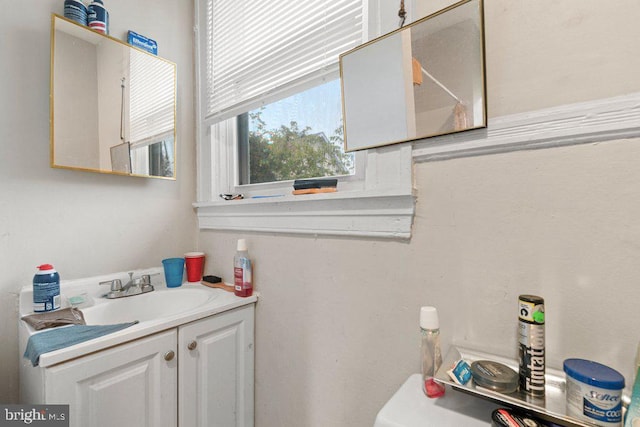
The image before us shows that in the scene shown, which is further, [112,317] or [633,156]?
[112,317]

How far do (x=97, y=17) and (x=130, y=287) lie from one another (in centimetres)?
108

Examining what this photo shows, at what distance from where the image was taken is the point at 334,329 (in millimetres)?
915

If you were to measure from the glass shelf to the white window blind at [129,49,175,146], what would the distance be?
55.4 inches

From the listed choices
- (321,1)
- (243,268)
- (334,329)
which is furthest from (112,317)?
(321,1)

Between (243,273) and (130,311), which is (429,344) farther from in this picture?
(130,311)

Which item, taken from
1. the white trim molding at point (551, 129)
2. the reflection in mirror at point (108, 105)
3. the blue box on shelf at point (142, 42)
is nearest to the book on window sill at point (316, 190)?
the white trim molding at point (551, 129)

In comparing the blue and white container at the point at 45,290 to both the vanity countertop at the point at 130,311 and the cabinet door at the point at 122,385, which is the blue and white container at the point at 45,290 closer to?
the vanity countertop at the point at 130,311

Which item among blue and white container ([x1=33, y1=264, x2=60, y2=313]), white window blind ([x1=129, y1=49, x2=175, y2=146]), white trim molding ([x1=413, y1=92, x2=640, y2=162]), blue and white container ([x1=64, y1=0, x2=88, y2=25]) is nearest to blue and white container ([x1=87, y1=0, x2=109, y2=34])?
blue and white container ([x1=64, y1=0, x2=88, y2=25])

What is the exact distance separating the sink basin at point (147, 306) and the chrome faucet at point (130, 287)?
2 cm

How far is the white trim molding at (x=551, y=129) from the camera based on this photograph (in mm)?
502

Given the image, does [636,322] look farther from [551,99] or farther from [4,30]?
[4,30]

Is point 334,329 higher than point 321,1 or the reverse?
the reverse

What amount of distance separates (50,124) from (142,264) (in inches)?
25.0

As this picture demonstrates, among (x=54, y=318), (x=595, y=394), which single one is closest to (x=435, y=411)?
(x=595, y=394)
